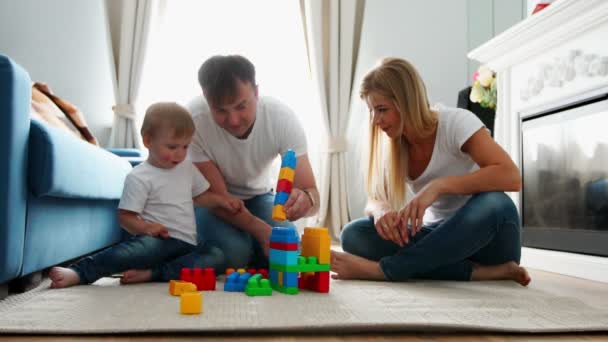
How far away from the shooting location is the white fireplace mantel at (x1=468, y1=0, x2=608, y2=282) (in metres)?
1.78

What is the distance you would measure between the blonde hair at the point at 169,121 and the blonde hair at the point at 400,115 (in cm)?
48

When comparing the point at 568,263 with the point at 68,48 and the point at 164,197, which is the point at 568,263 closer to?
the point at 164,197

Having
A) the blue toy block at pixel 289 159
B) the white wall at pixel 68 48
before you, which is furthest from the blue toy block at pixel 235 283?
the white wall at pixel 68 48

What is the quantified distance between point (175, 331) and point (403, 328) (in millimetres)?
373

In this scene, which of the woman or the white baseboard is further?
the white baseboard

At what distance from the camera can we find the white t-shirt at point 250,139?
5.47ft

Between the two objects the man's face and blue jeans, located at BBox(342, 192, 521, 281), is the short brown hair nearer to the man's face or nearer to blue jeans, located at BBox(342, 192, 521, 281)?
the man's face

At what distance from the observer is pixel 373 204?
1.63 m

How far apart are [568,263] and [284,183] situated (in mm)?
1086

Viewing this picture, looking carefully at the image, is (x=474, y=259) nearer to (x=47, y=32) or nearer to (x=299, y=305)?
(x=299, y=305)

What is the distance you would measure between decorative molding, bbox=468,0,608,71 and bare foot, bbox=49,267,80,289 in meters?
1.66

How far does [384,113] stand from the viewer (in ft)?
4.88

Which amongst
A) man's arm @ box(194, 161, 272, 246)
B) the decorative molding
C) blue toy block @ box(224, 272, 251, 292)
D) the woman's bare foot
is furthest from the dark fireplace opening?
blue toy block @ box(224, 272, 251, 292)

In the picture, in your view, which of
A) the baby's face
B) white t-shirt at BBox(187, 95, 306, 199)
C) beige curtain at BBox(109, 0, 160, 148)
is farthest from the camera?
beige curtain at BBox(109, 0, 160, 148)
